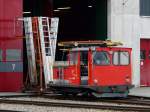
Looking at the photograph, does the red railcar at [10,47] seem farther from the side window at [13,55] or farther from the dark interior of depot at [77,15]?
the dark interior of depot at [77,15]

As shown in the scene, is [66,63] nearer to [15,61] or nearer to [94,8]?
[15,61]

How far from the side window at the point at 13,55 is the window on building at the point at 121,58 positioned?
21.4ft

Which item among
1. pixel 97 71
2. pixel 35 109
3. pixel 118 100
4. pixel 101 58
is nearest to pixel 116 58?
pixel 101 58

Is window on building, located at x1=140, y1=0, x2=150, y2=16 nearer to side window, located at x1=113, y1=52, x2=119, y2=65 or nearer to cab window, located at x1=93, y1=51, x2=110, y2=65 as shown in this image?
side window, located at x1=113, y1=52, x2=119, y2=65

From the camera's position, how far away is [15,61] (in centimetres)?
3108

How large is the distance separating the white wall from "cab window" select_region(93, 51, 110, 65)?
8.56 metres

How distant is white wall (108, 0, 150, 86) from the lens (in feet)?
114

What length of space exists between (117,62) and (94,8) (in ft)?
37.8

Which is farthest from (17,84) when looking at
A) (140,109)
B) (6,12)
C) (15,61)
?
(140,109)

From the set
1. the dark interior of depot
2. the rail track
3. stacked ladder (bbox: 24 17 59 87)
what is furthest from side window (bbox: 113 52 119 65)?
the dark interior of depot

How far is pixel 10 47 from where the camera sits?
30906 millimetres

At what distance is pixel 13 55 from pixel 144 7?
9.00m

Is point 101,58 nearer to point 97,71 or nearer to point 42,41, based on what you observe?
point 97,71

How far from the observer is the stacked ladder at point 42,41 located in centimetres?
2950
